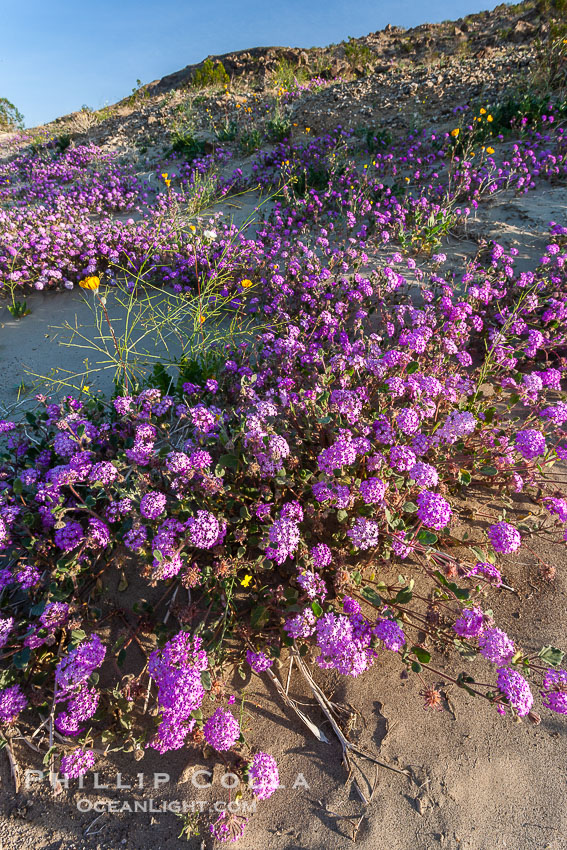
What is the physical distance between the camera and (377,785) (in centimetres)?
217

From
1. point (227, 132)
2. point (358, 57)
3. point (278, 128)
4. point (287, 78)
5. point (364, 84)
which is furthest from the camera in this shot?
point (358, 57)

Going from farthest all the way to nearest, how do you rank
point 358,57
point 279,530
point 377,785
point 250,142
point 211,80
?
1. point 211,80
2. point 358,57
3. point 250,142
4. point 279,530
5. point 377,785

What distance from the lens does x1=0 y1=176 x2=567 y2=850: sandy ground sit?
2.05 meters

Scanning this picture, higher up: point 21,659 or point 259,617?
point 21,659

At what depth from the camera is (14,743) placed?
242 cm

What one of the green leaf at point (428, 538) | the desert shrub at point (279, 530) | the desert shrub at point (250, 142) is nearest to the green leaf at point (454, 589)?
the desert shrub at point (279, 530)

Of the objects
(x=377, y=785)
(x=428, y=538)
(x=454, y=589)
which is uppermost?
(x=428, y=538)

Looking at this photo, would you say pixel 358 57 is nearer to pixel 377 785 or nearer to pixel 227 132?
pixel 227 132

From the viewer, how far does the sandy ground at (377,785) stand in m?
2.05

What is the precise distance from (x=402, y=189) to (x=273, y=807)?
7.93 m

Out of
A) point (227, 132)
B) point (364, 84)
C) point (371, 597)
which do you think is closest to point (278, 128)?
point (227, 132)

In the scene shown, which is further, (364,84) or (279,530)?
(364,84)

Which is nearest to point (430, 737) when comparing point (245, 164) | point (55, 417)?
point (55, 417)

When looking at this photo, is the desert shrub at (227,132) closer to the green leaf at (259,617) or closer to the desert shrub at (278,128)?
the desert shrub at (278,128)
